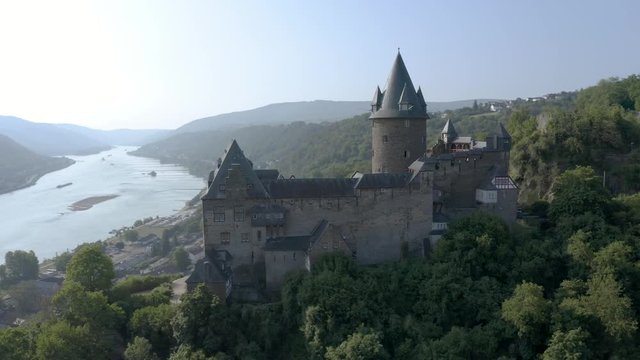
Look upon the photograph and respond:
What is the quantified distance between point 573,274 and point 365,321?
33.0 feet

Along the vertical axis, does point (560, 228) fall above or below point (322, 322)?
above

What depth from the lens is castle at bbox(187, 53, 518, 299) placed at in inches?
1009

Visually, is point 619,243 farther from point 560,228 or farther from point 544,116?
point 544,116

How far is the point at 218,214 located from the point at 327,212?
218 inches

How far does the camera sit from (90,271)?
91.9 feet

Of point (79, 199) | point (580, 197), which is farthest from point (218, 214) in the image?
point (79, 199)

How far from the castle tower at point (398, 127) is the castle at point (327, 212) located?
0.20 ft

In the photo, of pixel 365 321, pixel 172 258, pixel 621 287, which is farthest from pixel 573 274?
pixel 172 258

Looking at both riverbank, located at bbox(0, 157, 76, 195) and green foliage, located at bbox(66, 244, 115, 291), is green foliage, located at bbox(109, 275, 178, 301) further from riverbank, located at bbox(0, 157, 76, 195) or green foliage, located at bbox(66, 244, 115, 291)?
riverbank, located at bbox(0, 157, 76, 195)

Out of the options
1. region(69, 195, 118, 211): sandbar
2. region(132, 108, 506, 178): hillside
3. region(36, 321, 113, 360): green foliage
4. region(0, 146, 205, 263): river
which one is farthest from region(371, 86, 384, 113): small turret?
region(69, 195, 118, 211): sandbar

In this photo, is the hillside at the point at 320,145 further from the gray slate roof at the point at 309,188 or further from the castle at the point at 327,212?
the gray slate roof at the point at 309,188

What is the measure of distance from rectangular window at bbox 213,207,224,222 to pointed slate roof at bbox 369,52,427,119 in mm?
10288

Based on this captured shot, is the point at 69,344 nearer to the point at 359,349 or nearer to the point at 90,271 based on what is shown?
the point at 90,271

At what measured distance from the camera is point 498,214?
28.4 meters
